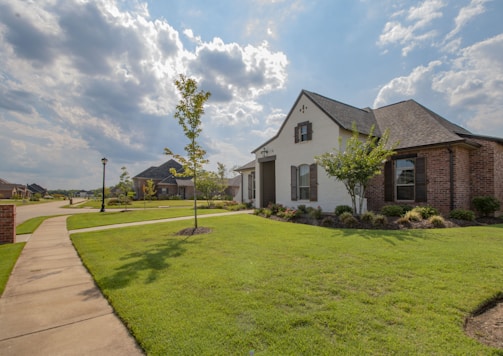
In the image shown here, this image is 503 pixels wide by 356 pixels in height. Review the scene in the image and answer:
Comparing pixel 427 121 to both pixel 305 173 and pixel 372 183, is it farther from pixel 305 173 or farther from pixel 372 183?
pixel 305 173

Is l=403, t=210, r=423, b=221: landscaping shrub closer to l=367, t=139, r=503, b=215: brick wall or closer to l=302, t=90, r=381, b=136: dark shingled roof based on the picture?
l=367, t=139, r=503, b=215: brick wall

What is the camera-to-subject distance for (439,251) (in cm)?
546

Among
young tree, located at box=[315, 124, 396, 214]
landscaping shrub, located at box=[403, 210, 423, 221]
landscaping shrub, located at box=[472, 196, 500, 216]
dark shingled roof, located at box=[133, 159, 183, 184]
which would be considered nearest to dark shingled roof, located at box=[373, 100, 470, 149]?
young tree, located at box=[315, 124, 396, 214]

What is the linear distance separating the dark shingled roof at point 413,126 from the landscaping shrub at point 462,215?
9.82 feet

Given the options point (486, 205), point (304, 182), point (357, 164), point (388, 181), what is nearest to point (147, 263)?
point (357, 164)

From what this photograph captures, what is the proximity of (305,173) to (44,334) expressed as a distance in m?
13.5

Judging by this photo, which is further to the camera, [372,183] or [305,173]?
[305,173]

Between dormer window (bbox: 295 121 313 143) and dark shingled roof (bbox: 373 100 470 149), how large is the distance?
13.1 feet

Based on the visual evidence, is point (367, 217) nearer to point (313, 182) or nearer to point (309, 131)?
point (313, 182)

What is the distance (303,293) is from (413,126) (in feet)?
44.3

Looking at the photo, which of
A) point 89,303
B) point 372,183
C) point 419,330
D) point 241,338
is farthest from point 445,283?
point 372,183

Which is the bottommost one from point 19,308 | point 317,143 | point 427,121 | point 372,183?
point 19,308

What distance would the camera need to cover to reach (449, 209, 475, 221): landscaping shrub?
955 cm

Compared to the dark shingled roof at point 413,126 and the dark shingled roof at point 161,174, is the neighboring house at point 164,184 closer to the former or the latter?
the dark shingled roof at point 161,174
